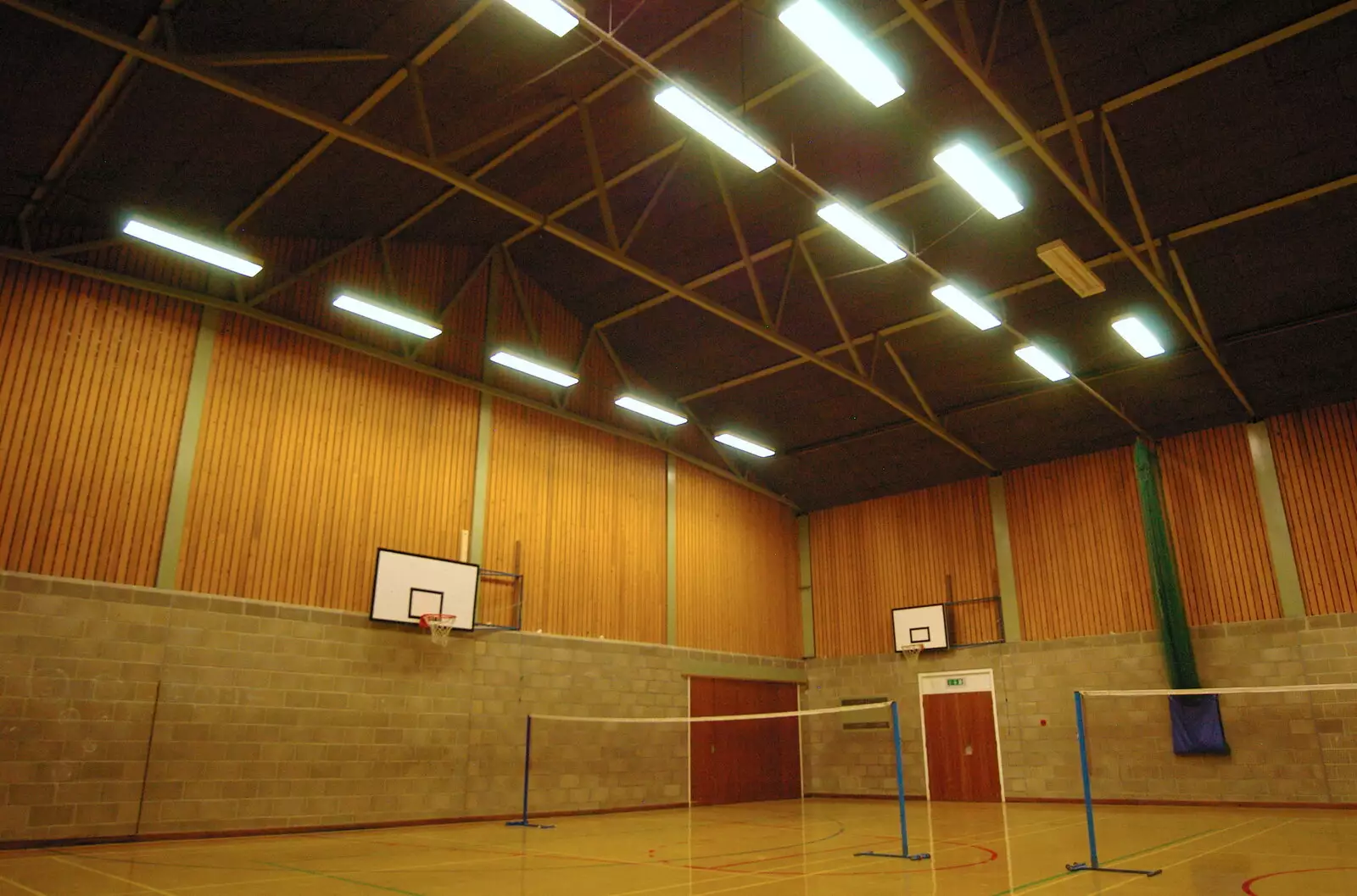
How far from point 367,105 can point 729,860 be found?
36.1 feet

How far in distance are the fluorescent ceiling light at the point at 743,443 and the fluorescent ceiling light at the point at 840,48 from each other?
11198mm

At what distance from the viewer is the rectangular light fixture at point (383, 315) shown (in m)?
14.2

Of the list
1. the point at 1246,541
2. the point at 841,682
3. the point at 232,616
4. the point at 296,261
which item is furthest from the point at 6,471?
the point at 1246,541

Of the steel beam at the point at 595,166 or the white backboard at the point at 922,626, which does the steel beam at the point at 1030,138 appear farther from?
the white backboard at the point at 922,626

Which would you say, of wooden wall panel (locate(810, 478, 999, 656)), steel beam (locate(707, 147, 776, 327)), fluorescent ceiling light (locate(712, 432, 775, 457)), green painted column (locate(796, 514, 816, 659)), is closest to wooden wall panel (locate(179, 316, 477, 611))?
fluorescent ceiling light (locate(712, 432, 775, 457))

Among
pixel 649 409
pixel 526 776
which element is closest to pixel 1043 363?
pixel 649 409

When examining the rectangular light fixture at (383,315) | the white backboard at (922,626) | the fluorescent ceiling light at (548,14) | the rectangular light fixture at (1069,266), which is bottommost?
the white backboard at (922,626)

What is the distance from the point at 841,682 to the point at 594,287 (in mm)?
12346

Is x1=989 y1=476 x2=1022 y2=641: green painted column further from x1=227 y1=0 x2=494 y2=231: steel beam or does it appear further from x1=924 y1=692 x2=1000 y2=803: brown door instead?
x1=227 y1=0 x2=494 y2=231: steel beam

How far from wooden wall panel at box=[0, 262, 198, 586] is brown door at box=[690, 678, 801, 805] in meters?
12.2

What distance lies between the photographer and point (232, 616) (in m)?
13.4

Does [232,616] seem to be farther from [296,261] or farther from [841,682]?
[841,682]

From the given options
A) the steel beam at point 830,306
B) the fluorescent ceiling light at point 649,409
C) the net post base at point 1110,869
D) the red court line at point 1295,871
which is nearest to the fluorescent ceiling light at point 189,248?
the fluorescent ceiling light at point 649,409

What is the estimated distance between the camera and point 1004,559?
21.4 metres
